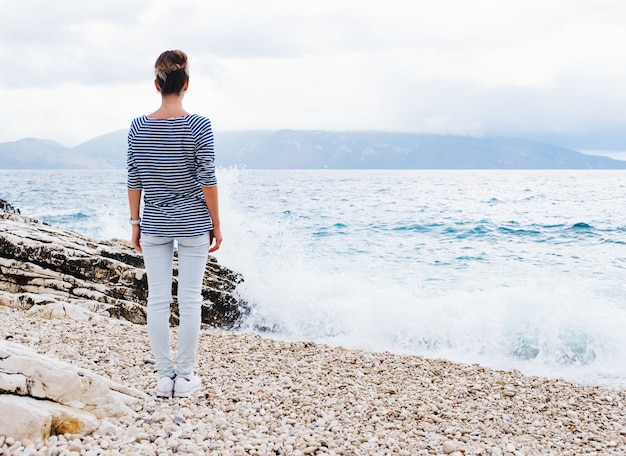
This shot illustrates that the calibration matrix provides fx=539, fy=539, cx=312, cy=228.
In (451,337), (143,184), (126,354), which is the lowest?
(451,337)

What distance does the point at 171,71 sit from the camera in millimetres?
3945

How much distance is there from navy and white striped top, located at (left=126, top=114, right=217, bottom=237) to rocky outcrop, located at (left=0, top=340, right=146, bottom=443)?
46.3 inches

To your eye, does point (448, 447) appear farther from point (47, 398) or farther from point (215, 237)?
point (47, 398)

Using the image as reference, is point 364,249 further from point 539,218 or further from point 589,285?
point 539,218

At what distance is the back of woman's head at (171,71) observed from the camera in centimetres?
393

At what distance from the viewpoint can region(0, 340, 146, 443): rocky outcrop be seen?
3.36 metres

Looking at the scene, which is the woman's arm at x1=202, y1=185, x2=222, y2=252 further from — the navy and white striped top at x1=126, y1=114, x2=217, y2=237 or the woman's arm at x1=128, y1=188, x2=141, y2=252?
the woman's arm at x1=128, y1=188, x2=141, y2=252

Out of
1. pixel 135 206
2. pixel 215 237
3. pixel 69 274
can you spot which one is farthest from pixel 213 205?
pixel 69 274

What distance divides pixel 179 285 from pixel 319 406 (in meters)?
1.68

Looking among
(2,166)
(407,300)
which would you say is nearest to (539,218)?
(407,300)

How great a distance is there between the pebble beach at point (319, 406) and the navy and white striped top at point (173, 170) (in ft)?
4.80

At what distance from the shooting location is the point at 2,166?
185 metres

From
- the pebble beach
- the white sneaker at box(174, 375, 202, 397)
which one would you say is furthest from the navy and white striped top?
the pebble beach

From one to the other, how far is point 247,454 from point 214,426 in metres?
0.47
